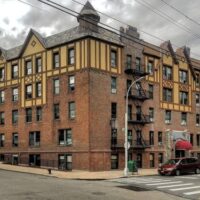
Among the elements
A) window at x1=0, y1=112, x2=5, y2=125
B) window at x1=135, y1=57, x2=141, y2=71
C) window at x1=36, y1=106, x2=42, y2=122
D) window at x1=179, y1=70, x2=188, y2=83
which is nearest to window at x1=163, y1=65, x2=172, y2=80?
→ window at x1=179, y1=70, x2=188, y2=83

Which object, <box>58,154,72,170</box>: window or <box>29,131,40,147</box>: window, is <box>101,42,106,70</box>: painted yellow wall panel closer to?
<box>58,154,72,170</box>: window

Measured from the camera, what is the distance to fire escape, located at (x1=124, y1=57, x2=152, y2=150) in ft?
174

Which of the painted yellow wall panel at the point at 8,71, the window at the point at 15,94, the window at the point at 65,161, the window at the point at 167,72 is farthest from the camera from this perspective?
the window at the point at 167,72

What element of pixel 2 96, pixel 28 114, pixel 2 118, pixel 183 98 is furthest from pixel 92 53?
pixel 183 98

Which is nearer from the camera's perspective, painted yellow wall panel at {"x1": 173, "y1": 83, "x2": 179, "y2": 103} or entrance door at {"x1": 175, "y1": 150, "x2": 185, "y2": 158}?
entrance door at {"x1": 175, "y1": 150, "x2": 185, "y2": 158}

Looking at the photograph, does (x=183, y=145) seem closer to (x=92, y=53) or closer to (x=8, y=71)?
(x=92, y=53)

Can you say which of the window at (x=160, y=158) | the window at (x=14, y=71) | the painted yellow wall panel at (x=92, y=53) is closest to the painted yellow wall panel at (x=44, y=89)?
the window at (x=14, y=71)

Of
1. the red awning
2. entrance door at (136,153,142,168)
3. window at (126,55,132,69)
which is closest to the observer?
window at (126,55,132,69)

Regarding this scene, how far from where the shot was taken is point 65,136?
2004 inches

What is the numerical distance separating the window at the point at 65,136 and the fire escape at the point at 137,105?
7026 millimetres

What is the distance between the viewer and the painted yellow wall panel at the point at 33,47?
54509mm

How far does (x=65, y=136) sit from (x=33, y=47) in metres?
11.9

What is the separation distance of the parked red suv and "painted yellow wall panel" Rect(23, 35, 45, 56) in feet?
66.5

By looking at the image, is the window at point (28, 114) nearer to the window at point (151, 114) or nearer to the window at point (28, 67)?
the window at point (28, 67)
